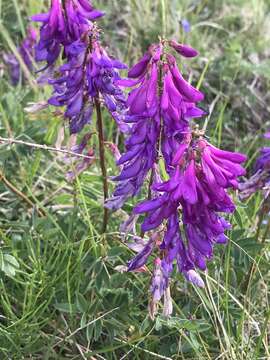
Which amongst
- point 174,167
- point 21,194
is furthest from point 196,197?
point 21,194

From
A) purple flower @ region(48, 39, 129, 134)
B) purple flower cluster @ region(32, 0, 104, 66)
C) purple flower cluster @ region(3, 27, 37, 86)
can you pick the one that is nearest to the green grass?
purple flower @ region(48, 39, 129, 134)

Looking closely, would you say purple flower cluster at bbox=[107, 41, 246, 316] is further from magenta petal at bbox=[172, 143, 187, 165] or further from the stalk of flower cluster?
the stalk of flower cluster

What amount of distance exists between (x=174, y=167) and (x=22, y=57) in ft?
7.53

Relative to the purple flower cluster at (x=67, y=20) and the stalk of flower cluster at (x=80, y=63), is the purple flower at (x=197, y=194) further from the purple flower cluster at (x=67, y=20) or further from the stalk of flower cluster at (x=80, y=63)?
the purple flower cluster at (x=67, y=20)

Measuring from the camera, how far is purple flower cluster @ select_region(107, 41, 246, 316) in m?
1.80

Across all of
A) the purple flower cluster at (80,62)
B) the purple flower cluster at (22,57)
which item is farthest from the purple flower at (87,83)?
the purple flower cluster at (22,57)

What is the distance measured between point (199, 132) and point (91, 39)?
1.90ft

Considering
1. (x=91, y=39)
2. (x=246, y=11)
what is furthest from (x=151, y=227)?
(x=246, y=11)

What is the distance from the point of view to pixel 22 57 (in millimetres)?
3924

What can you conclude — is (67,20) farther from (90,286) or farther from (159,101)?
(90,286)

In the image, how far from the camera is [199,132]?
1.82m

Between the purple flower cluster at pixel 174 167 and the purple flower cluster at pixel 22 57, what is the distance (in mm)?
1975

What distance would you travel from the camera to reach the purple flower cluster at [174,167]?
1.80 metres

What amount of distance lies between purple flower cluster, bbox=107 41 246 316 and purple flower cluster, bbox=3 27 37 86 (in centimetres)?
198
